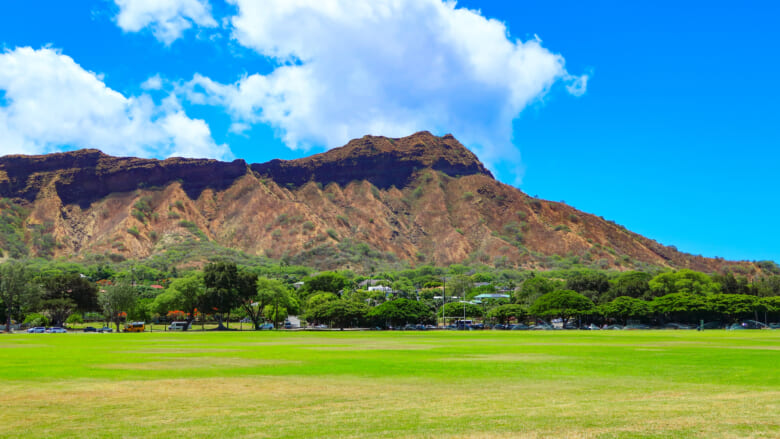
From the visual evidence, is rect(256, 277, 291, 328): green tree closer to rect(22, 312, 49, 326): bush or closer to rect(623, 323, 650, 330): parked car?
rect(22, 312, 49, 326): bush

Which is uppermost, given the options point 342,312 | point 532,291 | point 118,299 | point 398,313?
point 532,291

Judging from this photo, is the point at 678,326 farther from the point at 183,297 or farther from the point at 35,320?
the point at 35,320

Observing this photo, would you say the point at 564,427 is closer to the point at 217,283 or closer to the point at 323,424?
the point at 323,424

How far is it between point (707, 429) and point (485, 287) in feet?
544

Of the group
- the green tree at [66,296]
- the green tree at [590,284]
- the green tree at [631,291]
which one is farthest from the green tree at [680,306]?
the green tree at [66,296]

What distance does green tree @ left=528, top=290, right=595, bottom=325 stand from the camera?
109 meters

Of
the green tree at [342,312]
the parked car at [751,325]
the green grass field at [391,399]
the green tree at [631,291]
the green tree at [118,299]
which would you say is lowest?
the parked car at [751,325]

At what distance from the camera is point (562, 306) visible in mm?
110062

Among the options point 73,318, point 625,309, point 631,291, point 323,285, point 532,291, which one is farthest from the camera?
point 323,285

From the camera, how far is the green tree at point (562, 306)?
109m

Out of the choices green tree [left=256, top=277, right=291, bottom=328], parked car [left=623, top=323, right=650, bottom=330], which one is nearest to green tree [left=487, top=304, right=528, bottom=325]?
parked car [left=623, top=323, right=650, bottom=330]

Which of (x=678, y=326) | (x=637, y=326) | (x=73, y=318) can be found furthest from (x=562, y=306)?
(x=73, y=318)

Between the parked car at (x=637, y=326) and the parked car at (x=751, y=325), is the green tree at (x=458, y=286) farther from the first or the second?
the parked car at (x=751, y=325)

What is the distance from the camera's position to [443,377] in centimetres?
2362
